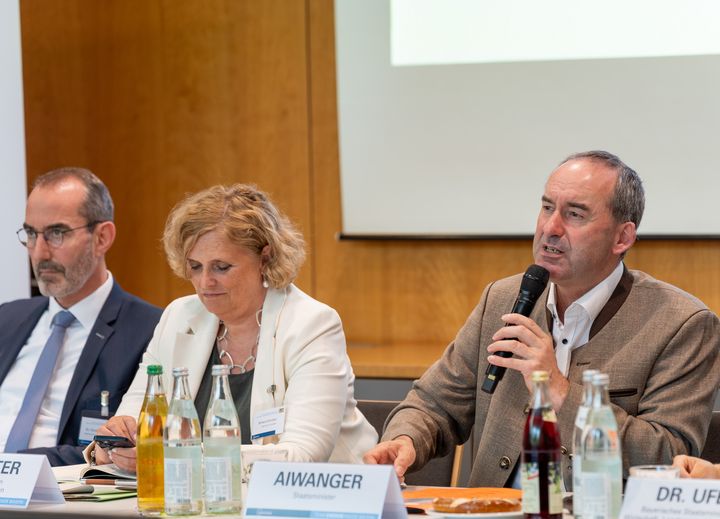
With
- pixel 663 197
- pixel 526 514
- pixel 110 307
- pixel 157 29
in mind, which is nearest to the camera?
pixel 526 514

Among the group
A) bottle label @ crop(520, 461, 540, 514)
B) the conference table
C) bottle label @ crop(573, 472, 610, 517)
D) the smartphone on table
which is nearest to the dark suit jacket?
the smartphone on table

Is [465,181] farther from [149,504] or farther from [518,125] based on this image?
[149,504]

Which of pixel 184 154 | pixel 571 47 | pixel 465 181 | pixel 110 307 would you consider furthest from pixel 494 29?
pixel 110 307

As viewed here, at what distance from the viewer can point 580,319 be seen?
→ 266 centimetres

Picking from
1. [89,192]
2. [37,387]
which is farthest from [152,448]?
[89,192]

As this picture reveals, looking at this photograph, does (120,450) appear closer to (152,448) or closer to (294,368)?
(152,448)

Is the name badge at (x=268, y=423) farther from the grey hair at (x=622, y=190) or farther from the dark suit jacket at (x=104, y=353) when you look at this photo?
the grey hair at (x=622, y=190)

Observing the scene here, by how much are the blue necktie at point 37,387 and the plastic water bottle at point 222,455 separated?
4.86 feet

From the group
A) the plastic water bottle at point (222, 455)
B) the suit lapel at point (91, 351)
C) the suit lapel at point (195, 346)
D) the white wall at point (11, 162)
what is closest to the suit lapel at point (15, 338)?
the suit lapel at point (91, 351)

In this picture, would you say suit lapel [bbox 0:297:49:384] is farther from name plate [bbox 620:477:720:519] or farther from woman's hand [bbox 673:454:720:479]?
name plate [bbox 620:477:720:519]

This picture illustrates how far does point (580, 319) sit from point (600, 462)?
1013 millimetres

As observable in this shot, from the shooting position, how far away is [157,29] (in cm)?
552

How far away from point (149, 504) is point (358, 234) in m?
3.33

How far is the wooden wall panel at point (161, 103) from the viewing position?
538 centimetres
